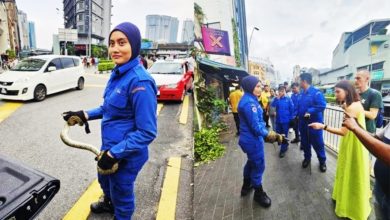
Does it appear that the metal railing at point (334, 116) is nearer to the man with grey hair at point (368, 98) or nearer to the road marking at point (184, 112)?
the man with grey hair at point (368, 98)

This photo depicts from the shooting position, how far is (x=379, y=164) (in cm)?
193

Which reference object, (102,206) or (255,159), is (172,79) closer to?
(255,159)

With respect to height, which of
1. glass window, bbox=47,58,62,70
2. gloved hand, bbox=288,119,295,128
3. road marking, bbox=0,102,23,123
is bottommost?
road marking, bbox=0,102,23,123

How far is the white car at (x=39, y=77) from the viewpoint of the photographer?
838 centimetres

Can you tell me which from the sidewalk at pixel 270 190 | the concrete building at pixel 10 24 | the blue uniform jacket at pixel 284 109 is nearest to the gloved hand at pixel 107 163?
the sidewalk at pixel 270 190

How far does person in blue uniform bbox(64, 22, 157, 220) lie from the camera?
1.99 m

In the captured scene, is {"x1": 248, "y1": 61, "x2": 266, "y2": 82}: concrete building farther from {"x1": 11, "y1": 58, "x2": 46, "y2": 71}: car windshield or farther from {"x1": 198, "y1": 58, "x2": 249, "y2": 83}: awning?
{"x1": 11, "y1": 58, "x2": 46, "y2": 71}: car windshield

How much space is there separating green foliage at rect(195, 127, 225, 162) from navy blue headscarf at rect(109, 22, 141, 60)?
7.57 ft

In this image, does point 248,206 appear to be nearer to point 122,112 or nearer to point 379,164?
point 379,164

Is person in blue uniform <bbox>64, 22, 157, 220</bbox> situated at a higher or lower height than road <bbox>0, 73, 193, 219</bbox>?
higher

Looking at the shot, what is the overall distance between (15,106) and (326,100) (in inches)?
316

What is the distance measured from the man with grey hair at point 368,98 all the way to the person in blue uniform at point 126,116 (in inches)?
55.9

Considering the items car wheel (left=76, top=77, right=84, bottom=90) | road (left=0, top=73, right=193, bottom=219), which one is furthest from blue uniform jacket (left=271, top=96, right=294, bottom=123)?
car wheel (left=76, top=77, right=84, bottom=90)

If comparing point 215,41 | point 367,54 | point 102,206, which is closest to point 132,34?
point 367,54
